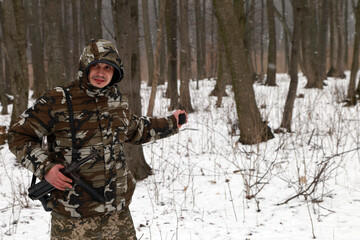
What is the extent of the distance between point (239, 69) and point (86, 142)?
178 inches

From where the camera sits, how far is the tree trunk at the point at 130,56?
4.18m

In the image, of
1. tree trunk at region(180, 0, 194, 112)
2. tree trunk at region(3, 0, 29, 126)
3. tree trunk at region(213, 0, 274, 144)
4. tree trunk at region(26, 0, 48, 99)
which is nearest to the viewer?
tree trunk at region(213, 0, 274, 144)

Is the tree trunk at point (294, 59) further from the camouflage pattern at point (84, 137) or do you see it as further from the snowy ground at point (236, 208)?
the camouflage pattern at point (84, 137)

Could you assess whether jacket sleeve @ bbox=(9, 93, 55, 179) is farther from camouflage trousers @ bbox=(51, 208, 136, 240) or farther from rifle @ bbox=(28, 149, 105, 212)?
camouflage trousers @ bbox=(51, 208, 136, 240)

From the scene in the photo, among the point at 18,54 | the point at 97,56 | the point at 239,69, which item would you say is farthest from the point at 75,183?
the point at 18,54

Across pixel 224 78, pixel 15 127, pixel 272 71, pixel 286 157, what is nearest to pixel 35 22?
pixel 224 78

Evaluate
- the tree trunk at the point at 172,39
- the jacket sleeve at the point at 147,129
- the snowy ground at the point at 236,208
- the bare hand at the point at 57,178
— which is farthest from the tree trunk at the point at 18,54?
the bare hand at the point at 57,178

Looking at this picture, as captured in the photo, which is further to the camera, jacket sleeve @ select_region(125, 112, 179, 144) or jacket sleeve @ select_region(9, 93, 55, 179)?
jacket sleeve @ select_region(125, 112, 179, 144)

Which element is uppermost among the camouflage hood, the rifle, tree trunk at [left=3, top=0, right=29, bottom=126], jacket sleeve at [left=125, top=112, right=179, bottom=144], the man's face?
tree trunk at [left=3, top=0, right=29, bottom=126]

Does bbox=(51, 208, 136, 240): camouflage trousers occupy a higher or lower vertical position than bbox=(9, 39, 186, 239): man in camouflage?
lower

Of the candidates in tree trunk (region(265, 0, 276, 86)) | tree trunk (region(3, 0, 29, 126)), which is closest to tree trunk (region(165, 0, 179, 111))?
tree trunk (region(3, 0, 29, 126))

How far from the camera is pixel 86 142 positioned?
1.85 metres

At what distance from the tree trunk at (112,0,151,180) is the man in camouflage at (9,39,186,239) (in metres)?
2.26

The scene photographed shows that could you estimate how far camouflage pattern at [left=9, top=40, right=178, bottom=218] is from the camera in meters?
1.75
